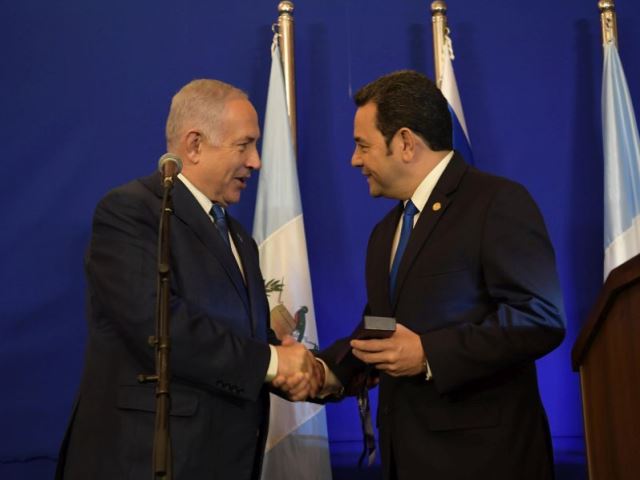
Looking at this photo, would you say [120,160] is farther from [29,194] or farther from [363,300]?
[363,300]

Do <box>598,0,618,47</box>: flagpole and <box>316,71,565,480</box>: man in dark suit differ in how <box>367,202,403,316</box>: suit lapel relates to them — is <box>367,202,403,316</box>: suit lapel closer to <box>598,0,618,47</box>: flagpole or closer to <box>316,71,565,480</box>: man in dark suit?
<box>316,71,565,480</box>: man in dark suit

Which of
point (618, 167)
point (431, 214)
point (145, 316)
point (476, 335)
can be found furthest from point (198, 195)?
point (618, 167)

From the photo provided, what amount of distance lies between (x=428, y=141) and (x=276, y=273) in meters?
1.35

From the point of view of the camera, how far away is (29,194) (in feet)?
14.3

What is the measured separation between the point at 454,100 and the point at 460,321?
190 centimetres

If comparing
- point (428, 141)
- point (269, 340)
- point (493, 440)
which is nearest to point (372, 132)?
point (428, 141)

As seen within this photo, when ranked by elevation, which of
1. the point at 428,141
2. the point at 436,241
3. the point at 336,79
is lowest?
the point at 436,241

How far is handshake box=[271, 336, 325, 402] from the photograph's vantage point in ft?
9.12

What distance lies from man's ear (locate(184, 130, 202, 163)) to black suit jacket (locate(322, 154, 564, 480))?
2.76ft

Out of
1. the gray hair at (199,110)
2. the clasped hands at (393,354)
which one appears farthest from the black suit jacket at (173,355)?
the gray hair at (199,110)

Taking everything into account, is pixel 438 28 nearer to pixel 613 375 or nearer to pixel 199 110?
pixel 199 110

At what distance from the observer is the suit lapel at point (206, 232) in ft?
8.89

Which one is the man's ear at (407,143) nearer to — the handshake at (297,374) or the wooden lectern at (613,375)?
the handshake at (297,374)

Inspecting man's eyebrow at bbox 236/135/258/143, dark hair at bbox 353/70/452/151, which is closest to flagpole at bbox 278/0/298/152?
man's eyebrow at bbox 236/135/258/143
